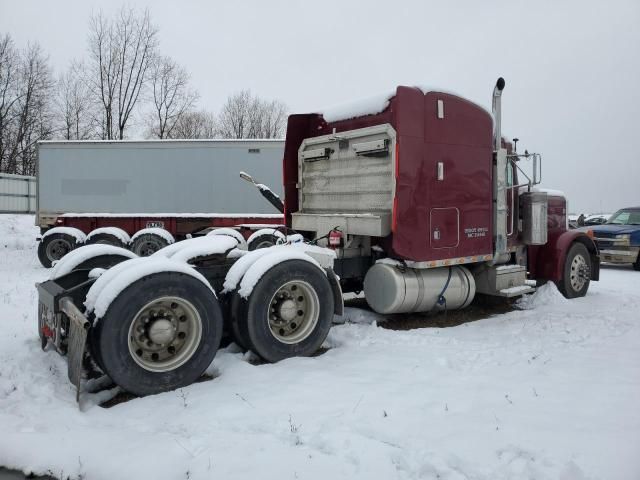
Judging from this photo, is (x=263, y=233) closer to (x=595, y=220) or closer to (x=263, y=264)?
(x=263, y=264)

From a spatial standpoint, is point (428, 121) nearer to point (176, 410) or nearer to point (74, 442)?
point (176, 410)

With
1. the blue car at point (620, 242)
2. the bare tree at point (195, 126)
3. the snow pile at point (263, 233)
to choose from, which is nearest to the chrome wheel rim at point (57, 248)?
the snow pile at point (263, 233)

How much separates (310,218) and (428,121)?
7.00 feet

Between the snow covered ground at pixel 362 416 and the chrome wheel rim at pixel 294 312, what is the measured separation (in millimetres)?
314

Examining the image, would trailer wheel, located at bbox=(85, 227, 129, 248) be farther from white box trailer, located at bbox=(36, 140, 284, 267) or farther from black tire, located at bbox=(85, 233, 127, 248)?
white box trailer, located at bbox=(36, 140, 284, 267)

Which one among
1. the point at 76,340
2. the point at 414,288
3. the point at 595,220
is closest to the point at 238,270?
the point at 76,340

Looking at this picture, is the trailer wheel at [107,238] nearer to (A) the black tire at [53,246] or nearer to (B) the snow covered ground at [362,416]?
(A) the black tire at [53,246]

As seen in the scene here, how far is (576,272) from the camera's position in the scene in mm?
8242

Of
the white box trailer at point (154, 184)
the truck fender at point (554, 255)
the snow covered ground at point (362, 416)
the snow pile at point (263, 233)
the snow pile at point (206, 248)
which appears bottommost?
the snow covered ground at point (362, 416)

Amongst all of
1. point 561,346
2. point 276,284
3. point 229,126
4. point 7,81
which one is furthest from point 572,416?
point 229,126

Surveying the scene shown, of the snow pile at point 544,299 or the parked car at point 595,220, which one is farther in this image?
the parked car at point 595,220

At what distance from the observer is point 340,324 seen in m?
6.31

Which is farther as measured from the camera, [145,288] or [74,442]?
[145,288]

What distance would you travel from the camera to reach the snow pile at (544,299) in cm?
764
